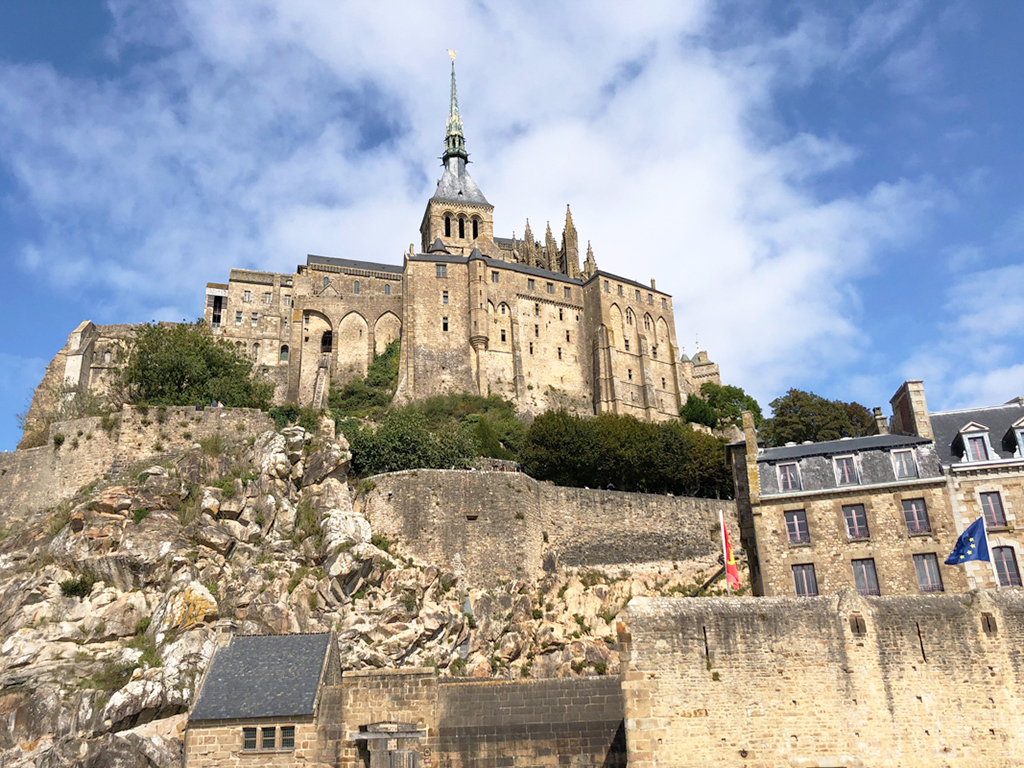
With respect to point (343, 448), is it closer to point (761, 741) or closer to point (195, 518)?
point (195, 518)

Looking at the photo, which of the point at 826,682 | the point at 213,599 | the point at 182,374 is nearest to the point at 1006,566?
the point at 826,682

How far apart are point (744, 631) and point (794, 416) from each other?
48142 mm

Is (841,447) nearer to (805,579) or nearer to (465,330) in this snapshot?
(805,579)

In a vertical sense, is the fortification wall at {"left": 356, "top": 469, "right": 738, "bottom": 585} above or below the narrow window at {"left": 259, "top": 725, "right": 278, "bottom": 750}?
above

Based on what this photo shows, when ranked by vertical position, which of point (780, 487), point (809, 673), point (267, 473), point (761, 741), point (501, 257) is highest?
point (501, 257)

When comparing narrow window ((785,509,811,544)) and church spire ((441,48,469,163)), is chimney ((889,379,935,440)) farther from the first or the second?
church spire ((441,48,469,163))

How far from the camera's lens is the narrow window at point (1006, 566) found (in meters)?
27.0

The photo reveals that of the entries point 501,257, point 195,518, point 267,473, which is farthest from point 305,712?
point 501,257

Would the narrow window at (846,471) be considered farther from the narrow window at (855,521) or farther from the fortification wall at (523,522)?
the fortification wall at (523,522)

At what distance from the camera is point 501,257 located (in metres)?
87.8

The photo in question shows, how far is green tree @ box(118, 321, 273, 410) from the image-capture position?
44.8 m

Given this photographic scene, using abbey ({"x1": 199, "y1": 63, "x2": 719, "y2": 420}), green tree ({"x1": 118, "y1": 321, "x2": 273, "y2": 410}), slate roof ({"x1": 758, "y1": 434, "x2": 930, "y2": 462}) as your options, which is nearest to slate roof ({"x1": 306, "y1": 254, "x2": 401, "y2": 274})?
abbey ({"x1": 199, "y1": 63, "x2": 719, "y2": 420})

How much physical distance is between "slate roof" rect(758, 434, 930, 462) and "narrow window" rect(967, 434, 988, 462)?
4.20ft

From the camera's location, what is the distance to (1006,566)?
1067 inches
